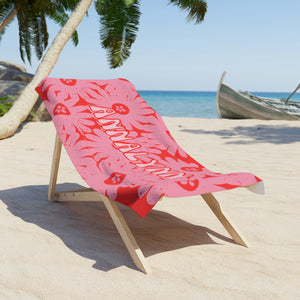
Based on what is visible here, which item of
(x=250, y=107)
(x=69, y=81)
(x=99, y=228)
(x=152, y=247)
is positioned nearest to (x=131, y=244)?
(x=152, y=247)

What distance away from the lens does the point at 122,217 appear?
7.48ft

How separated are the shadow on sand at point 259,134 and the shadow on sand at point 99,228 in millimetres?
4155

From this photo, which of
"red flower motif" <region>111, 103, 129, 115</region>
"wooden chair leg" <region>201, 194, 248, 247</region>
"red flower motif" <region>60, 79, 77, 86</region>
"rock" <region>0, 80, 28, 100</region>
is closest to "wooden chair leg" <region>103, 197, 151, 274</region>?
"wooden chair leg" <region>201, 194, 248, 247</region>

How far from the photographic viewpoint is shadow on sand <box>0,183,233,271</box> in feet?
7.65

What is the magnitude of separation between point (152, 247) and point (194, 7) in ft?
27.2

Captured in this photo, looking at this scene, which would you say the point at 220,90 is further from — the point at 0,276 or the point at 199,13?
the point at 0,276

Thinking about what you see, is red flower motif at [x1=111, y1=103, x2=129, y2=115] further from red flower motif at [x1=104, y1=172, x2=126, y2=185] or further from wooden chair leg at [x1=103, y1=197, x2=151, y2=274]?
wooden chair leg at [x1=103, y1=197, x2=151, y2=274]

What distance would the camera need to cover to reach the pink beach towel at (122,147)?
218cm

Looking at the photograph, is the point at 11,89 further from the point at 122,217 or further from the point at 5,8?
the point at 122,217

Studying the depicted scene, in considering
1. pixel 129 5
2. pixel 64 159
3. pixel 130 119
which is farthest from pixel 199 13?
pixel 130 119

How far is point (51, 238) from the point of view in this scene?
2.46 m

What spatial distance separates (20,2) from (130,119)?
327 inches

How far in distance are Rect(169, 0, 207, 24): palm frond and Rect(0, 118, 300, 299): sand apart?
6304 mm

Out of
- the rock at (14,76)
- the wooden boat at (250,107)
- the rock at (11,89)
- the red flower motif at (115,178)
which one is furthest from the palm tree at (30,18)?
the red flower motif at (115,178)
